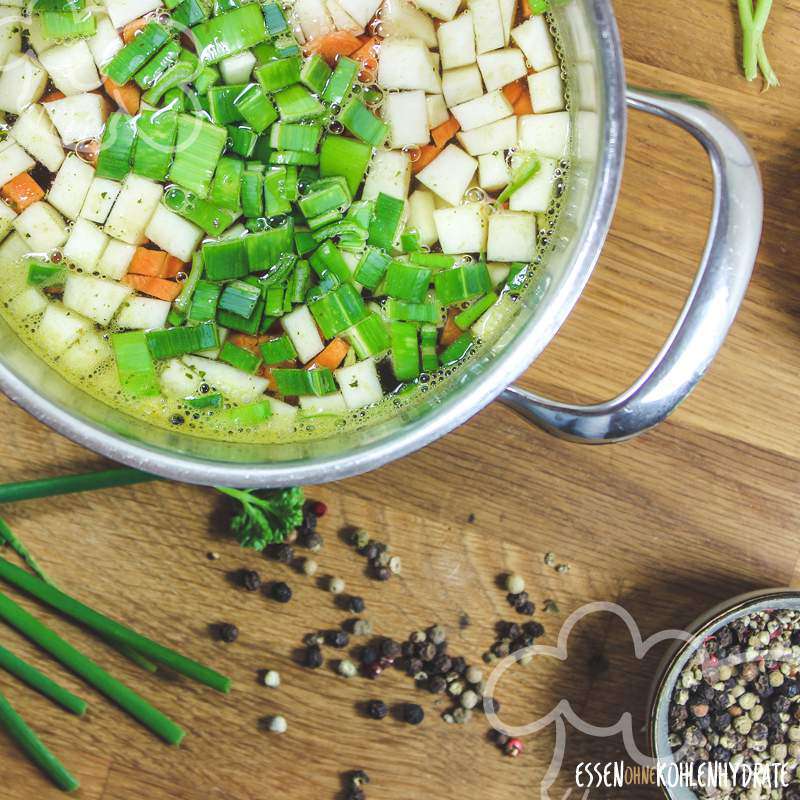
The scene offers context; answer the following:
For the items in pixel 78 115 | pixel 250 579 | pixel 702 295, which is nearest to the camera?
pixel 702 295

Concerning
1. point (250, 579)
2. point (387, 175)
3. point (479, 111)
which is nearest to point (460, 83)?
point (479, 111)

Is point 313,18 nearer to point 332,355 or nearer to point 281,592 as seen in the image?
point 332,355

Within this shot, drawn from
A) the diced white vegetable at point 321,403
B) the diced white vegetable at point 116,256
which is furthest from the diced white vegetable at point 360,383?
the diced white vegetable at point 116,256

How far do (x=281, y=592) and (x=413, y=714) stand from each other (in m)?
0.31

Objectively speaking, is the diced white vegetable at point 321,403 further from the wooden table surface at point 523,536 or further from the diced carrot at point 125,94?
the diced carrot at point 125,94

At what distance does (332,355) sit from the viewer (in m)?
1.35

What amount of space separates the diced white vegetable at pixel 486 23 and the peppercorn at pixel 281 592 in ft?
2.97

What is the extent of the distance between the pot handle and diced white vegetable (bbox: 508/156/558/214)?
6.3 inches

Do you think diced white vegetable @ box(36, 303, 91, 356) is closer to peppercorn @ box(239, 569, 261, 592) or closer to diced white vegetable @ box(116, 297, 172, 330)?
diced white vegetable @ box(116, 297, 172, 330)

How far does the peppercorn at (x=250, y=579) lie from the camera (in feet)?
5.05

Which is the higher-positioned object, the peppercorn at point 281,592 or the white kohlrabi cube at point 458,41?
the white kohlrabi cube at point 458,41

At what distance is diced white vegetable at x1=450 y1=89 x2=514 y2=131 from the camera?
4.32 feet

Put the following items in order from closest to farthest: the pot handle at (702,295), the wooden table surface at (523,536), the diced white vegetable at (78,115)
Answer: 1. the pot handle at (702,295)
2. the diced white vegetable at (78,115)
3. the wooden table surface at (523,536)

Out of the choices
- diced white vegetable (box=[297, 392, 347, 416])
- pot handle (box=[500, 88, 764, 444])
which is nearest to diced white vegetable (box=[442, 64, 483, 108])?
pot handle (box=[500, 88, 764, 444])
